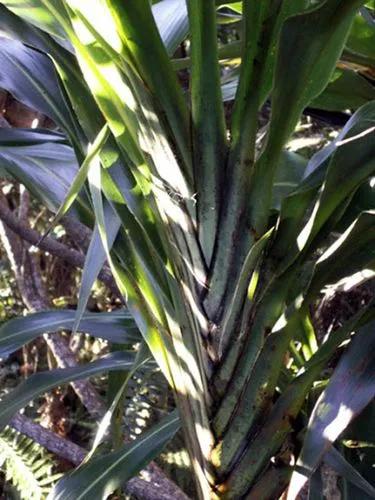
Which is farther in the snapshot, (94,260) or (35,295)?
(35,295)

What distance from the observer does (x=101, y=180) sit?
0.64 metres

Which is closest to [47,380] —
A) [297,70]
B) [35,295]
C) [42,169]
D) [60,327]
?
[60,327]

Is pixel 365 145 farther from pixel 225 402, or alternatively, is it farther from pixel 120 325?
pixel 120 325

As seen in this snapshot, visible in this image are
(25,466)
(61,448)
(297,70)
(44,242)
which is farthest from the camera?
(25,466)

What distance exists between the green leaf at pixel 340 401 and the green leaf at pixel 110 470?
215 millimetres

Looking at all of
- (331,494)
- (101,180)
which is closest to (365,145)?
(101,180)

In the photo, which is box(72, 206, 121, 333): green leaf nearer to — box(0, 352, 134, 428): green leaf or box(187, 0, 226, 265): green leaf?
box(187, 0, 226, 265): green leaf

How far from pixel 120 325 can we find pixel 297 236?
1.18ft

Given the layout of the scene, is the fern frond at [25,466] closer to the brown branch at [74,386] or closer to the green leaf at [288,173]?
the brown branch at [74,386]

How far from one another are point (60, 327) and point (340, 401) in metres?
0.40

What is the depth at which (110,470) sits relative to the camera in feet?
2.47

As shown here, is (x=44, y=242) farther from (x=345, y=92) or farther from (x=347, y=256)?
(x=347, y=256)

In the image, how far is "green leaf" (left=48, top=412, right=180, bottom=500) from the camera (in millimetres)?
732

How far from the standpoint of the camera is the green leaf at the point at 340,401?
22.8 inches
